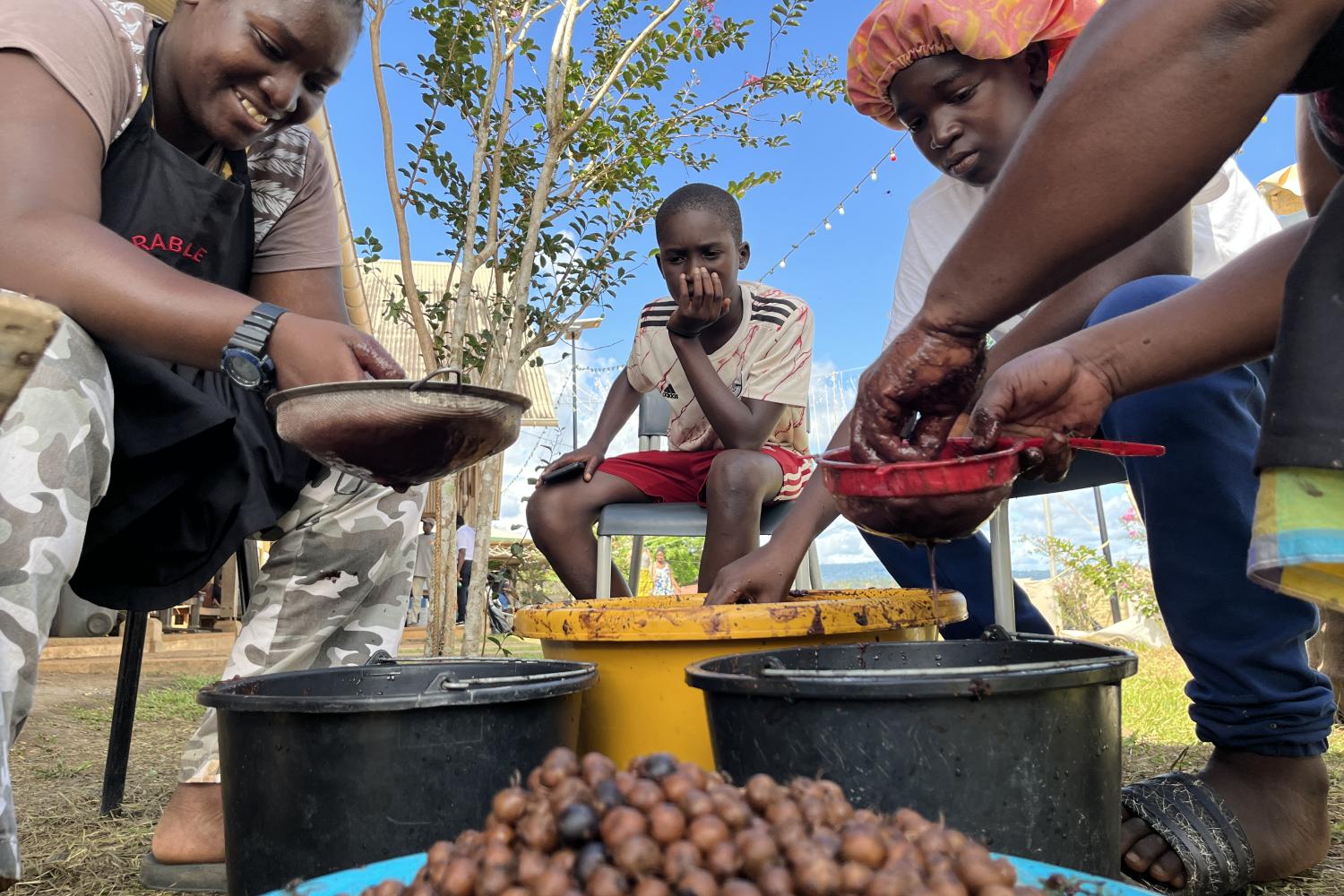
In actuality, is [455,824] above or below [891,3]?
below

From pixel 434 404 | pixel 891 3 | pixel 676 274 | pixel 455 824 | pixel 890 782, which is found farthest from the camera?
pixel 676 274

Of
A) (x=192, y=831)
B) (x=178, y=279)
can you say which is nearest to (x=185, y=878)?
(x=192, y=831)

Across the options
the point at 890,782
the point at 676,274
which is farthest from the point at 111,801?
the point at 676,274

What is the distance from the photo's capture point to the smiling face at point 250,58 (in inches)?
67.5

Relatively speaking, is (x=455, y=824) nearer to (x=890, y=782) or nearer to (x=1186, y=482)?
(x=890, y=782)

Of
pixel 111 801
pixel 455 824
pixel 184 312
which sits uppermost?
pixel 184 312

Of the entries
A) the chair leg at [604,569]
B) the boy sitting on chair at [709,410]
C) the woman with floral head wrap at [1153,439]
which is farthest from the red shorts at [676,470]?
the woman with floral head wrap at [1153,439]

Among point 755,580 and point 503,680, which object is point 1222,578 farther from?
point 503,680

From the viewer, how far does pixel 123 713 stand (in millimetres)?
2113

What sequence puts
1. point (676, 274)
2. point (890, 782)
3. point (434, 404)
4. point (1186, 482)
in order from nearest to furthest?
point (890, 782), point (434, 404), point (1186, 482), point (676, 274)

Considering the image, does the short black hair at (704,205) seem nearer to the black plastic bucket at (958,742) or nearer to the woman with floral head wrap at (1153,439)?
the woman with floral head wrap at (1153,439)

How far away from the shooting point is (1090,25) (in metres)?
1.00

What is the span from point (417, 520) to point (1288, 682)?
1.66m

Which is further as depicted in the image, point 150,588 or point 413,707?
point 150,588
